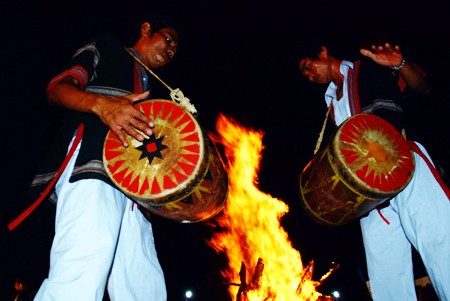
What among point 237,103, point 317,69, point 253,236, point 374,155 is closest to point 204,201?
point 374,155

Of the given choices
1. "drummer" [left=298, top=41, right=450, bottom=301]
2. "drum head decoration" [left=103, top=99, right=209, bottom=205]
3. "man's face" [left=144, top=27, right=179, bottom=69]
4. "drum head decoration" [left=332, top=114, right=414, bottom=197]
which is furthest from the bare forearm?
"drummer" [left=298, top=41, right=450, bottom=301]

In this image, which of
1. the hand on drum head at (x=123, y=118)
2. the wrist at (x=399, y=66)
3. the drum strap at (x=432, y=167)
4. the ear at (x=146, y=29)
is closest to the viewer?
the hand on drum head at (x=123, y=118)

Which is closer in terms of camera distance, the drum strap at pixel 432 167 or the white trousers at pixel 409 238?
the white trousers at pixel 409 238

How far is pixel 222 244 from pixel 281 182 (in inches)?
108

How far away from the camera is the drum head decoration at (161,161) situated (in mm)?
1501

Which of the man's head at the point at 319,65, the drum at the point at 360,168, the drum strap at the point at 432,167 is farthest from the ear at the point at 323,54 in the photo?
the drum strap at the point at 432,167

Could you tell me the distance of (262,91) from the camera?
5438mm

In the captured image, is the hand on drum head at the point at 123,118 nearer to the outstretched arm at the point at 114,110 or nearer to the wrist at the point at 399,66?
the outstretched arm at the point at 114,110

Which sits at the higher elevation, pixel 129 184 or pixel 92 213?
pixel 129 184

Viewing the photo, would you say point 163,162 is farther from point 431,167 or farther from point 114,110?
point 431,167

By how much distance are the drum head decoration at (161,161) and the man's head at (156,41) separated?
85 cm

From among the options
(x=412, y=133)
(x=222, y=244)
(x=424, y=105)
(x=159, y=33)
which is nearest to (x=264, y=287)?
(x=222, y=244)

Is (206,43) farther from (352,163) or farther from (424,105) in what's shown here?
(352,163)

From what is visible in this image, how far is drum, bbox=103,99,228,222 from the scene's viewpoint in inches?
59.2
